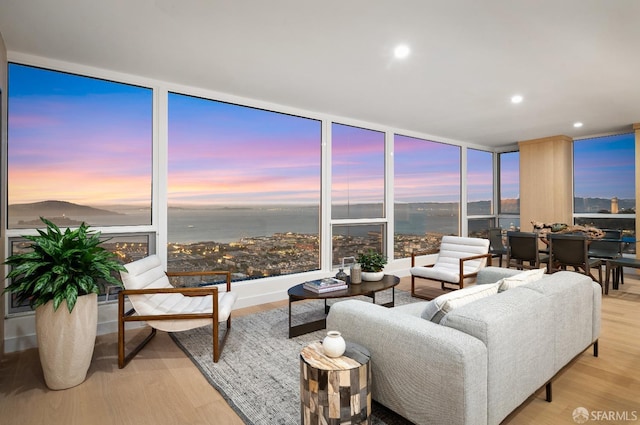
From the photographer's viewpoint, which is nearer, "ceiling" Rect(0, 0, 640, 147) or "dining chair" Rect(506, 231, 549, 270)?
"ceiling" Rect(0, 0, 640, 147)

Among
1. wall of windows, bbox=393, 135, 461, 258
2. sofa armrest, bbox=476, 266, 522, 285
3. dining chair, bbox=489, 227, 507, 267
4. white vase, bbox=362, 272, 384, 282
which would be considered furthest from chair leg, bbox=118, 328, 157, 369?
dining chair, bbox=489, 227, 507, 267

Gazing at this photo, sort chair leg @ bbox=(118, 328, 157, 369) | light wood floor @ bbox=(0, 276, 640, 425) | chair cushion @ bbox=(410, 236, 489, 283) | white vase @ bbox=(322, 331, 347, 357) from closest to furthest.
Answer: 1. white vase @ bbox=(322, 331, 347, 357)
2. light wood floor @ bbox=(0, 276, 640, 425)
3. chair leg @ bbox=(118, 328, 157, 369)
4. chair cushion @ bbox=(410, 236, 489, 283)

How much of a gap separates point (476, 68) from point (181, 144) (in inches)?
133

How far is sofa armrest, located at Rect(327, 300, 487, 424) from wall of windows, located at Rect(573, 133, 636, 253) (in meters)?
6.53

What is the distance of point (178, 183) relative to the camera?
13.2 ft

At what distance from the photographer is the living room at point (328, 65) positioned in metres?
2.53

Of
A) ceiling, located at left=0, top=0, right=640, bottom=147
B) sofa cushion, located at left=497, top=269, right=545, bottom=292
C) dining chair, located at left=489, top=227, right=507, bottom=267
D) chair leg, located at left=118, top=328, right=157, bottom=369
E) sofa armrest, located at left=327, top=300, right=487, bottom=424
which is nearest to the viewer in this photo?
sofa armrest, located at left=327, top=300, right=487, bottom=424

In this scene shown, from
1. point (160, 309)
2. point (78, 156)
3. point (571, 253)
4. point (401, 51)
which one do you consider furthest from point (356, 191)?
point (78, 156)

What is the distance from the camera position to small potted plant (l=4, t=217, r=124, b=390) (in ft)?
7.73

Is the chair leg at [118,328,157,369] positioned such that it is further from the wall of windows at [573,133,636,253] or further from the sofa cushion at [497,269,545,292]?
the wall of windows at [573,133,636,253]

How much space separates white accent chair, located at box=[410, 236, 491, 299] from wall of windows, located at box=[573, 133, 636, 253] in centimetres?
354

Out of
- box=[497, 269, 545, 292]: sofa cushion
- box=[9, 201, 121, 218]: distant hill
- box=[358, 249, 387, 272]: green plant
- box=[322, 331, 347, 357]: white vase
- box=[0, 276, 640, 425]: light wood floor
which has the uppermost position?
box=[9, 201, 121, 218]: distant hill

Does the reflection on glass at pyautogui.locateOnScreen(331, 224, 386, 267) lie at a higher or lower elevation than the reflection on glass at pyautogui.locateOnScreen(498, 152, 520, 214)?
lower

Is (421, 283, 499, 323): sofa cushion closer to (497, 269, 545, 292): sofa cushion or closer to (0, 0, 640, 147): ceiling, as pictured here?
(497, 269, 545, 292): sofa cushion
